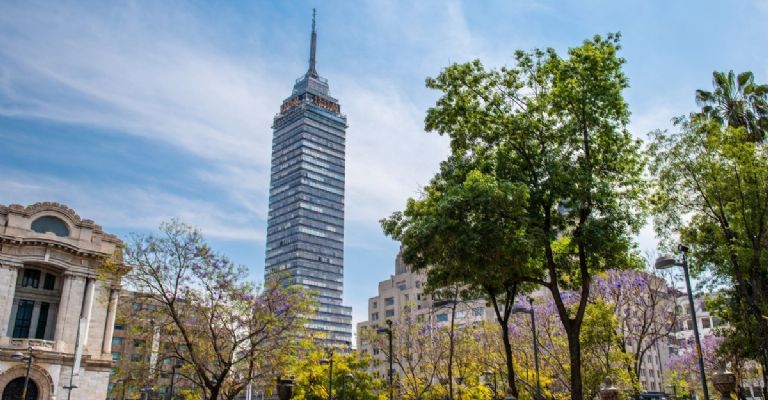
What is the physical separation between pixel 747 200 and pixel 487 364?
2456 centimetres

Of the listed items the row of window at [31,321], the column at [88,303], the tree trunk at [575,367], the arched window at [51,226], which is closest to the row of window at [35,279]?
the row of window at [31,321]

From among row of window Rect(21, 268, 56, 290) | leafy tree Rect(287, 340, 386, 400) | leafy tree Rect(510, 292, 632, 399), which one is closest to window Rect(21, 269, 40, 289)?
row of window Rect(21, 268, 56, 290)

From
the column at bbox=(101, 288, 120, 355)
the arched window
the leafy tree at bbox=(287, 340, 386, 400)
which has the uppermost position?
the arched window

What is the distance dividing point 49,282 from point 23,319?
4158 mm

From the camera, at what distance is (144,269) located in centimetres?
2748

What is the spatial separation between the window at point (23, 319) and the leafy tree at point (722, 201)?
5559 centimetres

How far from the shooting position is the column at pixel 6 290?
5191 cm

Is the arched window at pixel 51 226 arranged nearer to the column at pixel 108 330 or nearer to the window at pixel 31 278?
the window at pixel 31 278

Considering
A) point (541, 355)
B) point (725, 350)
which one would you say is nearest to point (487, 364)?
point (541, 355)

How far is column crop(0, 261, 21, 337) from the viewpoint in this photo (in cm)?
5191

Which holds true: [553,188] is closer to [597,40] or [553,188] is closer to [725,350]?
[597,40]

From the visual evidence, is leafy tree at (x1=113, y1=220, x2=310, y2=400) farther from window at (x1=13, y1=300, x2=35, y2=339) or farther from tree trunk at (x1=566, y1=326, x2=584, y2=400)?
window at (x1=13, y1=300, x2=35, y2=339)

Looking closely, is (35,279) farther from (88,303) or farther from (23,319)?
(88,303)

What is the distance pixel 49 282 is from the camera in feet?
190
